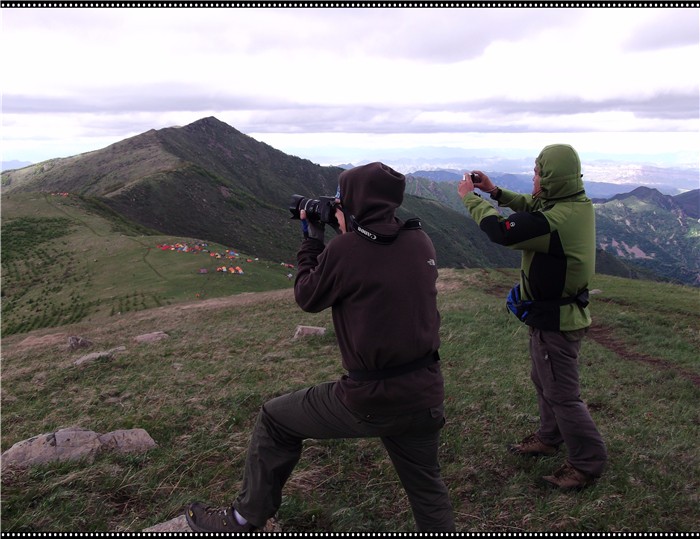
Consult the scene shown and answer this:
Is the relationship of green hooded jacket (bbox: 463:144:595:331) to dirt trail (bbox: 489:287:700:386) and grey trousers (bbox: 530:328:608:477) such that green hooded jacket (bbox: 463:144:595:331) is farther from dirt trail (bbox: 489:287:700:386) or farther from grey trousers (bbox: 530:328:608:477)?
dirt trail (bbox: 489:287:700:386)

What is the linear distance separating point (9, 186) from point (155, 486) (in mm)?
219133

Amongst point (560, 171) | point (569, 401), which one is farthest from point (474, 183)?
point (569, 401)

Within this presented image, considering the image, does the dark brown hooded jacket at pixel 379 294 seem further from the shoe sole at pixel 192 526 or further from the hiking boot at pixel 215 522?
the shoe sole at pixel 192 526

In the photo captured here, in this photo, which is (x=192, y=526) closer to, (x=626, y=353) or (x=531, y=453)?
(x=531, y=453)

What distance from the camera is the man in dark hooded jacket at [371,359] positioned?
3.35 meters

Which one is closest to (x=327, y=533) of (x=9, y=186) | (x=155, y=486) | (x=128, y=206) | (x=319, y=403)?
(x=319, y=403)

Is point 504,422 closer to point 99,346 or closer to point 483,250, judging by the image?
point 99,346

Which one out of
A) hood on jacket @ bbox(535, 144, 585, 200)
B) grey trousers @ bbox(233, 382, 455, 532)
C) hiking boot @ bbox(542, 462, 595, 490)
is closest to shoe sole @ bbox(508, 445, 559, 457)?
hiking boot @ bbox(542, 462, 595, 490)

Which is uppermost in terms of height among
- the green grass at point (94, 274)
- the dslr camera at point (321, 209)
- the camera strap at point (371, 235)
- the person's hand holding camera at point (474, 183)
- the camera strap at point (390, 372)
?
the person's hand holding camera at point (474, 183)

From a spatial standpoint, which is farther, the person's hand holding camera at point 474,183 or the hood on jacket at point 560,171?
the person's hand holding camera at point 474,183

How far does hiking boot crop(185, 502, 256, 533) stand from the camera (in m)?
3.76

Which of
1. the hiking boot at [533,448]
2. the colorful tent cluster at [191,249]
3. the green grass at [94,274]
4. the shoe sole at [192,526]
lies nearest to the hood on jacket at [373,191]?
the shoe sole at [192,526]

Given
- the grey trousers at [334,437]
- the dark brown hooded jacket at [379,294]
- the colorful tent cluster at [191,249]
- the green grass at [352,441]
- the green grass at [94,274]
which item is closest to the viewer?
the dark brown hooded jacket at [379,294]

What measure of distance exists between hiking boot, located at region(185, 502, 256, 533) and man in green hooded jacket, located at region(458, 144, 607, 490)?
3.41m
